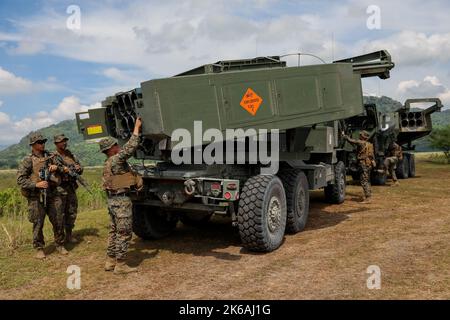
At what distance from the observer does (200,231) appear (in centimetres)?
812

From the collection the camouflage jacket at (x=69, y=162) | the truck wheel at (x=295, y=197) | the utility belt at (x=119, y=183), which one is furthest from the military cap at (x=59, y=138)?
the truck wheel at (x=295, y=197)

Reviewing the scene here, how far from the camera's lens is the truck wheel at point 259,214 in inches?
235

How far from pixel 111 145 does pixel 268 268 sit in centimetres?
267

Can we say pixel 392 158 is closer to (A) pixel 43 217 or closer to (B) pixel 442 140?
(A) pixel 43 217

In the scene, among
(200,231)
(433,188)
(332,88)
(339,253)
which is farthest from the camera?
(433,188)

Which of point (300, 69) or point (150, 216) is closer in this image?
point (300, 69)

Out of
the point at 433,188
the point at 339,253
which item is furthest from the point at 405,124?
the point at 339,253

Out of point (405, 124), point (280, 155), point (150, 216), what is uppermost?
point (405, 124)

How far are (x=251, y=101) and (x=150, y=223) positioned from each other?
284 centimetres

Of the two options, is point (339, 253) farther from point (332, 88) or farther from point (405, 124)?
point (405, 124)

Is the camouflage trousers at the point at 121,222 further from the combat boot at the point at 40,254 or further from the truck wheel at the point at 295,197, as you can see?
the truck wheel at the point at 295,197

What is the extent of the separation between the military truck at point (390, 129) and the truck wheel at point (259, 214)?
6631 mm

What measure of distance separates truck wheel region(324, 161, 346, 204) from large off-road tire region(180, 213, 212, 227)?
3.63m
